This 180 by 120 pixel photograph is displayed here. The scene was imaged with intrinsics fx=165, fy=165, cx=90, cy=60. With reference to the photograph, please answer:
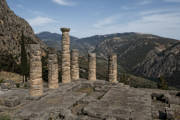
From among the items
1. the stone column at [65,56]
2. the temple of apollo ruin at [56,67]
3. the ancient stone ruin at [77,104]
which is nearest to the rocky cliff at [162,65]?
the temple of apollo ruin at [56,67]

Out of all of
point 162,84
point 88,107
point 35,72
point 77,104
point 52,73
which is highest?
point 35,72

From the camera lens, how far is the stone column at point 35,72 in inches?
632

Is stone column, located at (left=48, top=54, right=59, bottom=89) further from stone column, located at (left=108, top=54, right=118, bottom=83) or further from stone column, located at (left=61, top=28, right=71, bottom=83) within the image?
stone column, located at (left=108, top=54, right=118, bottom=83)

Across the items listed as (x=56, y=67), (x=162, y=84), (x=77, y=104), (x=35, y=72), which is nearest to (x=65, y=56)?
(x=56, y=67)

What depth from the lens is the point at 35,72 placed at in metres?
16.5

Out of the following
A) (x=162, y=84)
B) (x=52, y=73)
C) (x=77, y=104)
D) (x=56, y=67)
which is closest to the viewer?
(x=77, y=104)

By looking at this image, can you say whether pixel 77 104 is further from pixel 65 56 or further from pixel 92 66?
pixel 92 66

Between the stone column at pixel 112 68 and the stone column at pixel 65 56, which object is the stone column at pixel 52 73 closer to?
the stone column at pixel 65 56

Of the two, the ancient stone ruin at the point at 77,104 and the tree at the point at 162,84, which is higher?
the ancient stone ruin at the point at 77,104

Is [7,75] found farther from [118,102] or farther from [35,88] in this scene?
[118,102]

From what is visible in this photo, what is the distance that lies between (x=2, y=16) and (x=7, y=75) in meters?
37.6

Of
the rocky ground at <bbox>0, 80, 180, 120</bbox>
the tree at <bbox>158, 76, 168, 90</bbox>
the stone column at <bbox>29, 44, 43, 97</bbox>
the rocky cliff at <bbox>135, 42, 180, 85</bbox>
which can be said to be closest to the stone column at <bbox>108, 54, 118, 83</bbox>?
the rocky ground at <bbox>0, 80, 180, 120</bbox>

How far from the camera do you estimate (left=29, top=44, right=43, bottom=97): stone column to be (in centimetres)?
1606

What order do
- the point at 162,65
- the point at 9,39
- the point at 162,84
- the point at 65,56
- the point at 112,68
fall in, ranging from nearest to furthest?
the point at 65,56 < the point at 112,68 < the point at 162,84 < the point at 9,39 < the point at 162,65
